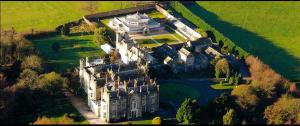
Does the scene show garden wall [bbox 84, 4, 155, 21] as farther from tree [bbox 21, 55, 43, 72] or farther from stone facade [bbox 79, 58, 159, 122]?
stone facade [bbox 79, 58, 159, 122]

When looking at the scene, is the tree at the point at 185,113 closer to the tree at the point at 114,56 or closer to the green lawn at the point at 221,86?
the green lawn at the point at 221,86

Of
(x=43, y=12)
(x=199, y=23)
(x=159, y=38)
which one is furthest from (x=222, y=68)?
(x=43, y=12)

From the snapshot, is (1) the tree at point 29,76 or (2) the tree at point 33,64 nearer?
(1) the tree at point 29,76

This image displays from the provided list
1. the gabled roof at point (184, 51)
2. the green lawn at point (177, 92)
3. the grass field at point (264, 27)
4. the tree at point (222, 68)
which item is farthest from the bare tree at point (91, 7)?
the tree at point (222, 68)

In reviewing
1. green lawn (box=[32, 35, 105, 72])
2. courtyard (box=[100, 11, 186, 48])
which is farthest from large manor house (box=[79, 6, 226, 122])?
green lawn (box=[32, 35, 105, 72])

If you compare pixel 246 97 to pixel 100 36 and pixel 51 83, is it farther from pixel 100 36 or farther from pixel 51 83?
pixel 100 36
